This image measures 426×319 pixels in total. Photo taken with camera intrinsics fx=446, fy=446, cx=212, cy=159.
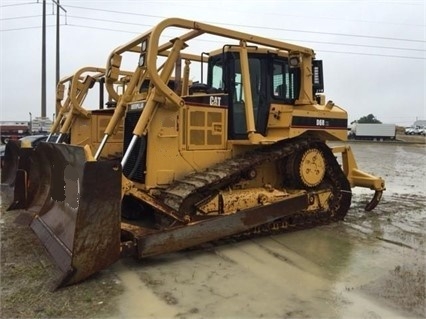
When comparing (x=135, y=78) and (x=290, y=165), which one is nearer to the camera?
(x=135, y=78)

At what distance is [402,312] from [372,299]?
1.10ft

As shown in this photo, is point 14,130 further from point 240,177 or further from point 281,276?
point 281,276

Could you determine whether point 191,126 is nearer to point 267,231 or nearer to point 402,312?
point 267,231

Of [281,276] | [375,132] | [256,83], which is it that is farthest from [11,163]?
[375,132]

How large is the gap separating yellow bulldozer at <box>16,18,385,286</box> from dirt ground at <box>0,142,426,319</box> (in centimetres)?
25

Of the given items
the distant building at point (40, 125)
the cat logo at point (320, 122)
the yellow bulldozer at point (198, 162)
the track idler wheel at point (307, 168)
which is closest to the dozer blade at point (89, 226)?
the yellow bulldozer at point (198, 162)

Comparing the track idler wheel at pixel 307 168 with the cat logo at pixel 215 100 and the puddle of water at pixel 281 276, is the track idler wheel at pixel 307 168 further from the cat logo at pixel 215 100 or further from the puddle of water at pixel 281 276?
the cat logo at pixel 215 100

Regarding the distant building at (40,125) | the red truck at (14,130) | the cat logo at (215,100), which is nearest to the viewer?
the cat logo at (215,100)

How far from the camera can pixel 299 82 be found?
7.67 metres

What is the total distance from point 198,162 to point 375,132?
53012mm

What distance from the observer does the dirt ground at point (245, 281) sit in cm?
410

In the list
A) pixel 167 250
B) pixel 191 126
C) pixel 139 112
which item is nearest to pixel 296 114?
pixel 191 126

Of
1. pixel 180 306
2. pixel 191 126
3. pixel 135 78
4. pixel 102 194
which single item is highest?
pixel 135 78

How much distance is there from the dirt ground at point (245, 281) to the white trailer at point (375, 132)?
5109cm
